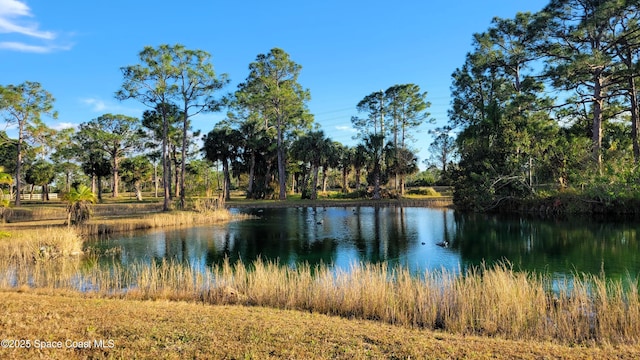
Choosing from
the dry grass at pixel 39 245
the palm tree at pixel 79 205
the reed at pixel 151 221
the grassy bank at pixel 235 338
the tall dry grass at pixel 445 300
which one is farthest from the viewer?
the reed at pixel 151 221

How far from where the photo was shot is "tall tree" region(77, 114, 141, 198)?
50.6m

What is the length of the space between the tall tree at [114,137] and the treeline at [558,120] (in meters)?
43.5

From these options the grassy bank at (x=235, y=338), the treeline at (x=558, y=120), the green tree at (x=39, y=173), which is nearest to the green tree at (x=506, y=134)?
the treeline at (x=558, y=120)

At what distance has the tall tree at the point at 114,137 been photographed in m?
50.6

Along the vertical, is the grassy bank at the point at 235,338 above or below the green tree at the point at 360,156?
below

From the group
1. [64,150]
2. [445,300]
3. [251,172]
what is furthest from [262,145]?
[445,300]

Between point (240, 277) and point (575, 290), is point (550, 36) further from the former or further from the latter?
point (240, 277)

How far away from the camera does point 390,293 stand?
7.92 meters

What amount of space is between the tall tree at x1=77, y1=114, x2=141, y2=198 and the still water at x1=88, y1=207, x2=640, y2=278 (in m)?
33.4

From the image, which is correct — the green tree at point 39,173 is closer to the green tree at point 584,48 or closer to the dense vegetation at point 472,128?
the dense vegetation at point 472,128

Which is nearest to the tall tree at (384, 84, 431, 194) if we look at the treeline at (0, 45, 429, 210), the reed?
the treeline at (0, 45, 429, 210)

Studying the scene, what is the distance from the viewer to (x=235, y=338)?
215 inches

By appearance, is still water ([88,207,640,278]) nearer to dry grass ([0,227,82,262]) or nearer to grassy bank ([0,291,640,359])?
dry grass ([0,227,82,262])

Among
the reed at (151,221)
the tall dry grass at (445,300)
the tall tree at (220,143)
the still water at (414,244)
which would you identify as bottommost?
the still water at (414,244)
